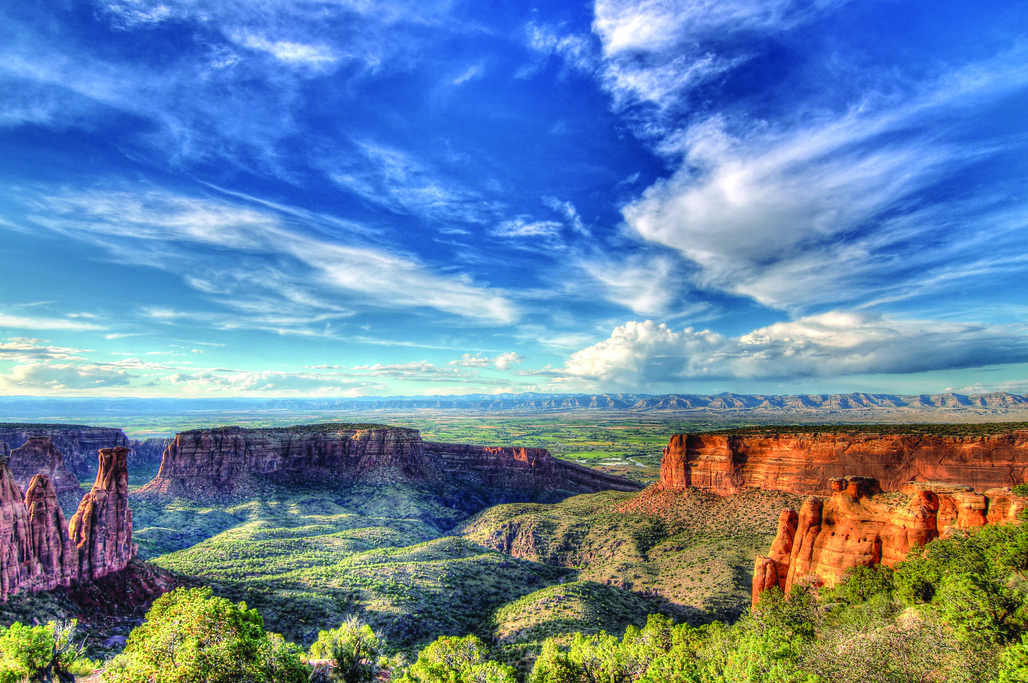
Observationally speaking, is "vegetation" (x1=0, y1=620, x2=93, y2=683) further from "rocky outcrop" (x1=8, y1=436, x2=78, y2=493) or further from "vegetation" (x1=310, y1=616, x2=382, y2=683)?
"rocky outcrop" (x1=8, y1=436, x2=78, y2=493)

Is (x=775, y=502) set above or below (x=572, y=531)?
above

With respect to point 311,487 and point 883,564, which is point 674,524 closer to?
point 883,564

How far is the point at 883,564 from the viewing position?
3441 cm

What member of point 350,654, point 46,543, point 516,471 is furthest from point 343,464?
point 350,654

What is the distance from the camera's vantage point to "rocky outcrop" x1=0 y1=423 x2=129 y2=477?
370 feet

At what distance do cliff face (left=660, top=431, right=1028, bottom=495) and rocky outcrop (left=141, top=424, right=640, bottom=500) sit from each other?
169ft

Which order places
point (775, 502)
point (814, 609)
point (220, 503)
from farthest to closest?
point (220, 503), point (775, 502), point (814, 609)

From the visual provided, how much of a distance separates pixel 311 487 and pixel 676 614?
9004 centimetres

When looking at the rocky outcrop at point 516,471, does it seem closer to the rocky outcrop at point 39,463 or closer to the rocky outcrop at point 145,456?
the rocky outcrop at point 39,463

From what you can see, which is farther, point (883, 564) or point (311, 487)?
point (311, 487)

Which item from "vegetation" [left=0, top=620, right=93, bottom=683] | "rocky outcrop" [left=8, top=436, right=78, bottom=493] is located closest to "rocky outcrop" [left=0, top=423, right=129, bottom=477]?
"rocky outcrop" [left=8, top=436, right=78, bottom=493]

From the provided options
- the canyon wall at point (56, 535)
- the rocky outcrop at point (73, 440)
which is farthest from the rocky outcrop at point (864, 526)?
the rocky outcrop at point (73, 440)

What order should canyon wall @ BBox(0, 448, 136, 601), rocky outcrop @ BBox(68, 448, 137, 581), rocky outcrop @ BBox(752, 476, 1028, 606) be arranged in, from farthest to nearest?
rocky outcrop @ BBox(68, 448, 137, 581) → canyon wall @ BBox(0, 448, 136, 601) → rocky outcrop @ BBox(752, 476, 1028, 606)

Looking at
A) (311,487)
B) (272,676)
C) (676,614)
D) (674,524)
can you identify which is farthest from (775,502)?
(311,487)
